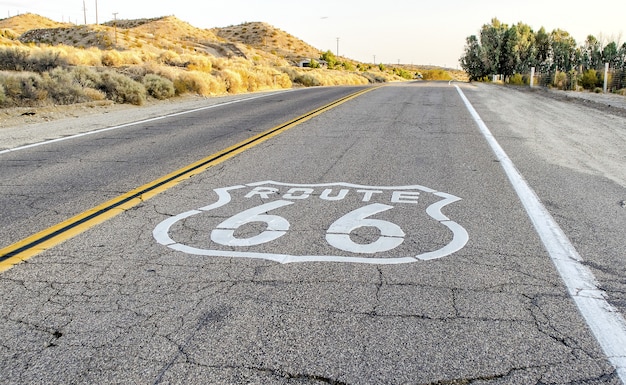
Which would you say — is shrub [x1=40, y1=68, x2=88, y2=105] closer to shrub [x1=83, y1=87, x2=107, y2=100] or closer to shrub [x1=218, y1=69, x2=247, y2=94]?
shrub [x1=83, y1=87, x2=107, y2=100]

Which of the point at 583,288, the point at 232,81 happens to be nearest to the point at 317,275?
the point at 583,288

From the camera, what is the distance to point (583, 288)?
12.1 ft

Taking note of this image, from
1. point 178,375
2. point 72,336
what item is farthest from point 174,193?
point 178,375

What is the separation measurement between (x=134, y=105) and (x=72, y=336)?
1777 centimetres

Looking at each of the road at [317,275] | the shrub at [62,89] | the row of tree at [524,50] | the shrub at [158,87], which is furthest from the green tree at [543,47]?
the road at [317,275]

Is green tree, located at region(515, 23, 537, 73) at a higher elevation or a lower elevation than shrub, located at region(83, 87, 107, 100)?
higher

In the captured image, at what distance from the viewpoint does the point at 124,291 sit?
3.63 metres

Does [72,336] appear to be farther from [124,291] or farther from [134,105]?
[134,105]

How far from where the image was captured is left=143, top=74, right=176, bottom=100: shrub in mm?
22094

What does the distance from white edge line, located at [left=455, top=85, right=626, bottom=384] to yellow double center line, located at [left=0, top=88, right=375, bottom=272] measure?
150 inches

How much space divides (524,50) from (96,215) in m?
62.7

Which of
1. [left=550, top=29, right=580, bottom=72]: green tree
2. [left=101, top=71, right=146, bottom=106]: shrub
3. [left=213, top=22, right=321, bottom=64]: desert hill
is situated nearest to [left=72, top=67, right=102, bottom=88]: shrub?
[left=101, top=71, right=146, bottom=106]: shrub

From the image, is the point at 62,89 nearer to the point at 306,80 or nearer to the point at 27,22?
the point at 306,80

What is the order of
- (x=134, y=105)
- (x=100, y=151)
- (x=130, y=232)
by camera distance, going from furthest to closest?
1. (x=134, y=105)
2. (x=100, y=151)
3. (x=130, y=232)
